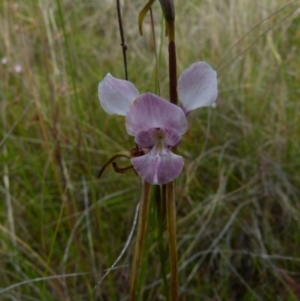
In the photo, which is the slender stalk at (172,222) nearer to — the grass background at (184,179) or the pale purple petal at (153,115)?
the pale purple petal at (153,115)

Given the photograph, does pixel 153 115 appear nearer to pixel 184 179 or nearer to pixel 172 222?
pixel 172 222

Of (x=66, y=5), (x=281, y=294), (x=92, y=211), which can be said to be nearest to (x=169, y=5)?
(x=281, y=294)

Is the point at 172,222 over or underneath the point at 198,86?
underneath

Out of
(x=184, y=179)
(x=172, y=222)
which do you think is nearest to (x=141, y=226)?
(x=172, y=222)

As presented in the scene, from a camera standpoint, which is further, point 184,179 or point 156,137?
point 184,179

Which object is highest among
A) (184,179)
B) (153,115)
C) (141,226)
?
(153,115)

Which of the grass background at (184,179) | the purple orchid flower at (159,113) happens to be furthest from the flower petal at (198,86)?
the grass background at (184,179)

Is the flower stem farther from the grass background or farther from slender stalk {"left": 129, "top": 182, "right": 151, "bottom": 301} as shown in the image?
the grass background

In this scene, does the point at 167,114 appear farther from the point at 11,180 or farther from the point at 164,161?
the point at 11,180


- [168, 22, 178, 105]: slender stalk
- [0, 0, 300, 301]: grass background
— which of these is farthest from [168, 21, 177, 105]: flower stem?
[0, 0, 300, 301]: grass background
